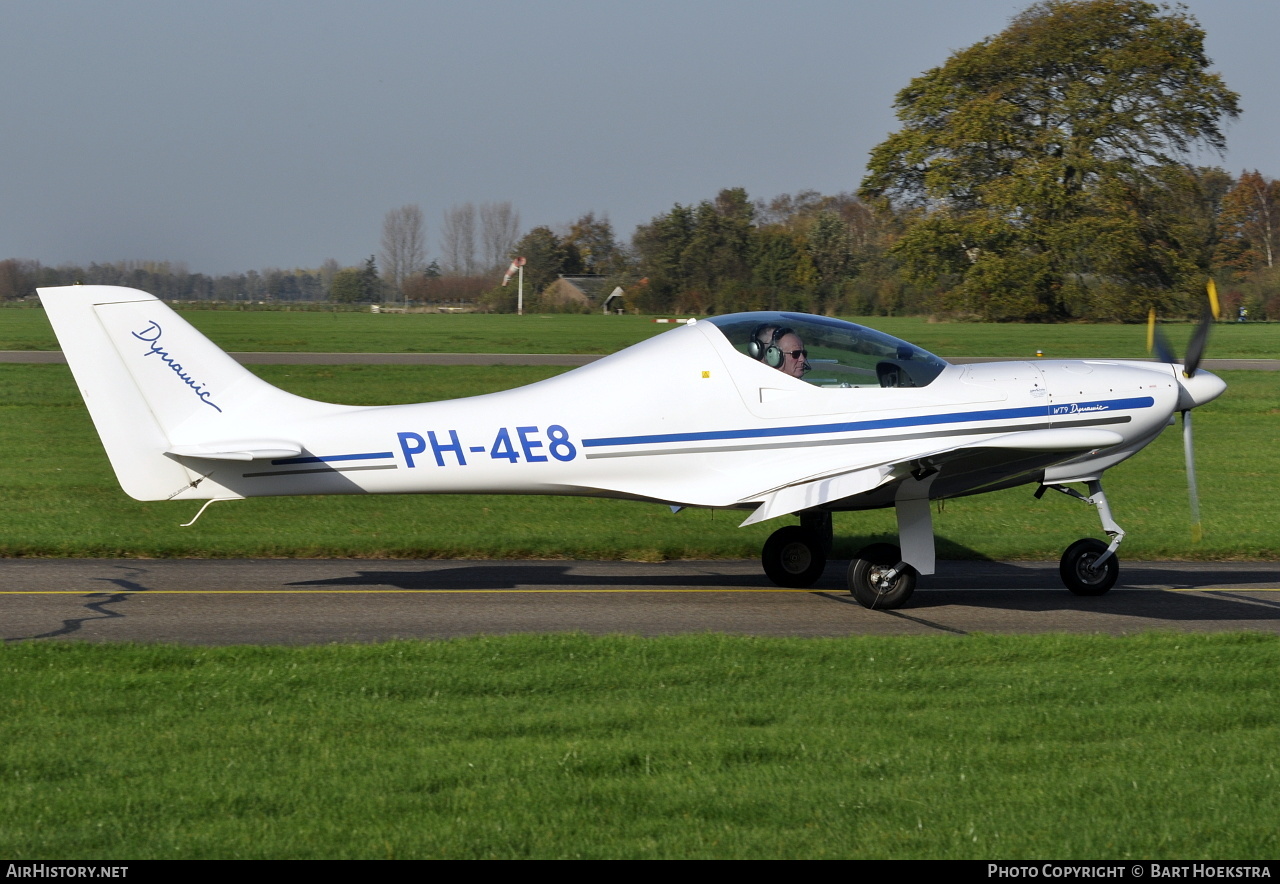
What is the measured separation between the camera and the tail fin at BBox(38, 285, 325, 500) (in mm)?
9602

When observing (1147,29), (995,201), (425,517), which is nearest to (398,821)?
(425,517)

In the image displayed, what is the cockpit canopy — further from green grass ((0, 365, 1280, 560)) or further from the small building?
the small building

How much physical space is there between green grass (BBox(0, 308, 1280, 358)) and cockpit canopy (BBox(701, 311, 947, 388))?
28900mm

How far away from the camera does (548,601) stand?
10227mm

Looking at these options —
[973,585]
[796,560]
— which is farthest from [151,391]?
[973,585]

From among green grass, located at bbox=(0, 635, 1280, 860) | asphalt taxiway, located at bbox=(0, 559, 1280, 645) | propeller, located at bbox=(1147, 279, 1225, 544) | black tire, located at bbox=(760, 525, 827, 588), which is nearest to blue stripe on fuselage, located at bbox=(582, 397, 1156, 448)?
asphalt taxiway, located at bbox=(0, 559, 1280, 645)

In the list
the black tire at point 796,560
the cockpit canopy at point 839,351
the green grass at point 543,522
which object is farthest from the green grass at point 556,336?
the cockpit canopy at point 839,351

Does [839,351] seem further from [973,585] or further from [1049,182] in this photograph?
[1049,182]

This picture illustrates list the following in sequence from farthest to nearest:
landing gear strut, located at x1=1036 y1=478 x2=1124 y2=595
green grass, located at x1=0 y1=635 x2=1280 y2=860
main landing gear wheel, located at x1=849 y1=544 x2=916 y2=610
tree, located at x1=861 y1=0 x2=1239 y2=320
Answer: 1. tree, located at x1=861 y1=0 x2=1239 y2=320
2. landing gear strut, located at x1=1036 y1=478 x2=1124 y2=595
3. main landing gear wheel, located at x1=849 y1=544 x2=916 y2=610
4. green grass, located at x1=0 y1=635 x2=1280 y2=860

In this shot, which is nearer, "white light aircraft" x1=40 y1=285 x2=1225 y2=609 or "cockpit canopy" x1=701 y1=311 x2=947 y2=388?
"white light aircraft" x1=40 y1=285 x2=1225 y2=609

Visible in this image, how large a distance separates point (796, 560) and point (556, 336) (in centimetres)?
4341

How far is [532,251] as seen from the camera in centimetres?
10719

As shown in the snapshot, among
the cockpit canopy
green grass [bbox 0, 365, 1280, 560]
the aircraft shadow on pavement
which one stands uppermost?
the cockpit canopy

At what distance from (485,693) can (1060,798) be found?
321 centimetres
